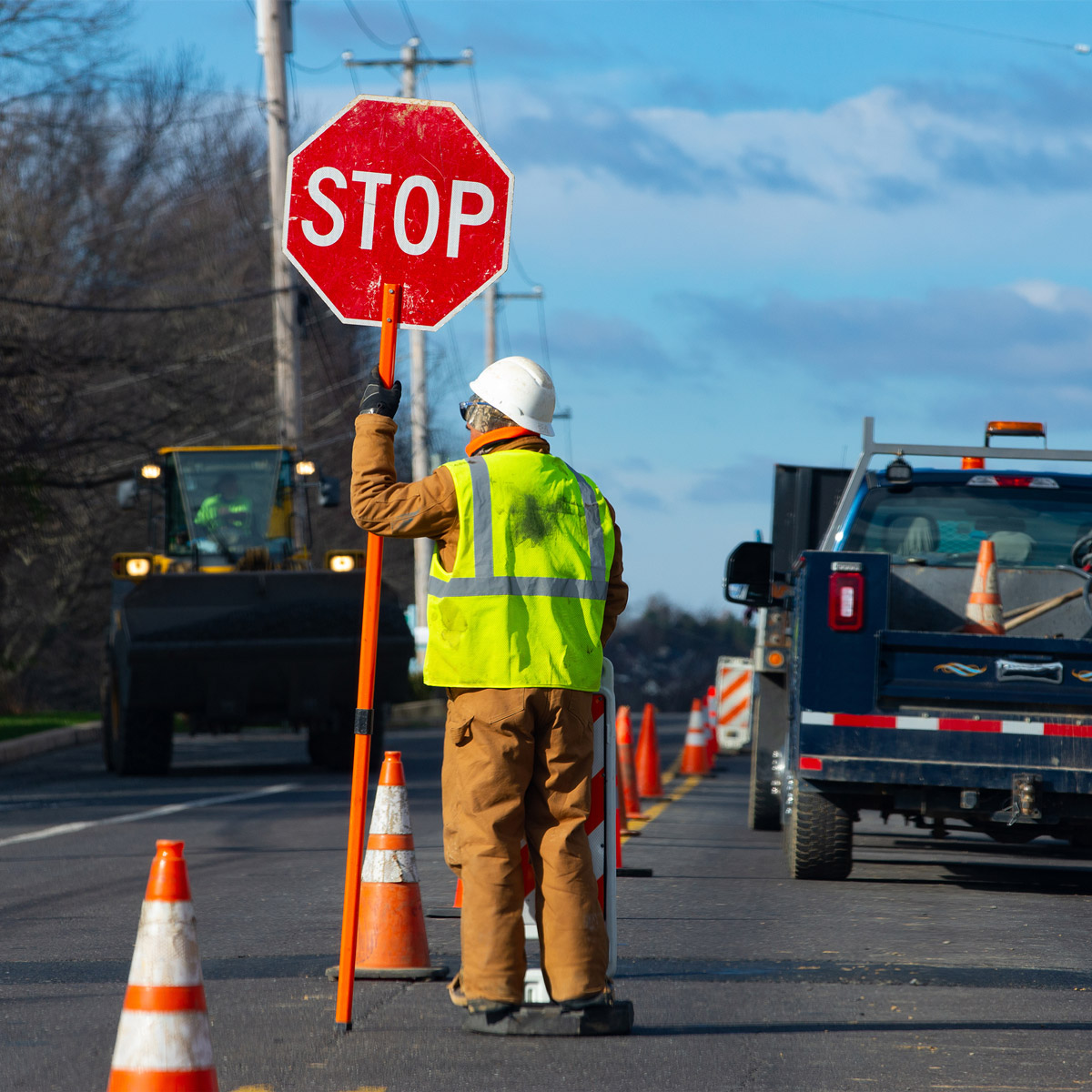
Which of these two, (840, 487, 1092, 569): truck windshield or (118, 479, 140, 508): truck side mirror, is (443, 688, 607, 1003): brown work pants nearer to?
(840, 487, 1092, 569): truck windshield

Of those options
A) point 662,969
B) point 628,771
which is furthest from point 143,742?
point 662,969

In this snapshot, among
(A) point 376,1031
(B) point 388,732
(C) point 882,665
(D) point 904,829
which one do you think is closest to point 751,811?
(D) point 904,829

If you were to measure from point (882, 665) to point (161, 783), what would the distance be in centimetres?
999

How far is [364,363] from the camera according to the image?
48.4m

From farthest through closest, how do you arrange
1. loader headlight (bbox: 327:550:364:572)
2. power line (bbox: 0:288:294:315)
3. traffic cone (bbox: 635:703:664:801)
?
1. power line (bbox: 0:288:294:315)
2. loader headlight (bbox: 327:550:364:572)
3. traffic cone (bbox: 635:703:664:801)

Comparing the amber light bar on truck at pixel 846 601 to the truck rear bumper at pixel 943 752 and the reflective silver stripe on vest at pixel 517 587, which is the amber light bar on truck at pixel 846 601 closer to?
the truck rear bumper at pixel 943 752

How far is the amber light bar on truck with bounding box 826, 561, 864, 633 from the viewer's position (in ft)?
28.4

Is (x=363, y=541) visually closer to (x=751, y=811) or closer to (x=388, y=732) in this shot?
(x=388, y=732)

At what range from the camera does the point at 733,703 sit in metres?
25.2

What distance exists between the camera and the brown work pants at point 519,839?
200 inches

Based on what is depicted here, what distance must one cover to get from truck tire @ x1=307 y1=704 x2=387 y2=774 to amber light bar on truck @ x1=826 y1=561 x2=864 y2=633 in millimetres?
10154

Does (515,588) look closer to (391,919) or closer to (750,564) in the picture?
(391,919)

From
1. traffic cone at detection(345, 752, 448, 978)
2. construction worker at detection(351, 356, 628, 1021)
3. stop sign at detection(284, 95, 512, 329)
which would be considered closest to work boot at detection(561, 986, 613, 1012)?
construction worker at detection(351, 356, 628, 1021)

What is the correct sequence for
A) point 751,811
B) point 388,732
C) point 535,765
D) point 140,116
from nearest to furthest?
point 535,765
point 751,811
point 388,732
point 140,116
